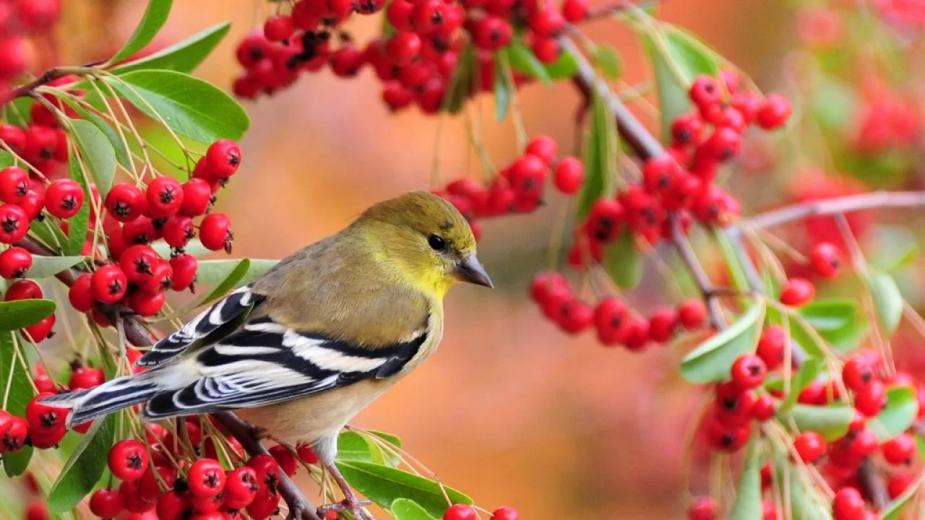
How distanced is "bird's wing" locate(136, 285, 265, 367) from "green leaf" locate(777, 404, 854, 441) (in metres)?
1.26

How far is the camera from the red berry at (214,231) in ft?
7.22

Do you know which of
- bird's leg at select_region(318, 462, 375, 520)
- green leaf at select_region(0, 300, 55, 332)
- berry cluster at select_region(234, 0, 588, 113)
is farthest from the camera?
berry cluster at select_region(234, 0, 588, 113)

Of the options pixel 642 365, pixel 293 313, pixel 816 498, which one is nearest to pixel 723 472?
pixel 816 498

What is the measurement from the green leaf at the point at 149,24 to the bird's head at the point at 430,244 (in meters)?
1.00

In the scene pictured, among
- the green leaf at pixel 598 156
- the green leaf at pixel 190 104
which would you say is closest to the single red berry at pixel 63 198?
the green leaf at pixel 190 104

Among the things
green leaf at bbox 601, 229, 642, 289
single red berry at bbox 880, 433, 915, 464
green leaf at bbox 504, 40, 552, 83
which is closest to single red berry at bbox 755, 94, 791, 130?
green leaf at bbox 601, 229, 642, 289

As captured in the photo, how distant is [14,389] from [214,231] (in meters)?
0.48

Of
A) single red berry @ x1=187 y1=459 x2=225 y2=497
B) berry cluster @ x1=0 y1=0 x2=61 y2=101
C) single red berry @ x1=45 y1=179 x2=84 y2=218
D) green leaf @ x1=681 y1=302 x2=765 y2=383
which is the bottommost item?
green leaf @ x1=681 y1=302 x2=765 y2=383

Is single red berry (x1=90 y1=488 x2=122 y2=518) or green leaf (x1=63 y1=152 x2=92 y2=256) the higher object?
green leaf (x1=63 y1=152 x2=92 y2=256)

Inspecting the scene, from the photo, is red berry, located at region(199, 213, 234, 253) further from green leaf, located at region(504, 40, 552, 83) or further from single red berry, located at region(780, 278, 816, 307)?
single red berry, located at region(780, 278, 816, 307)

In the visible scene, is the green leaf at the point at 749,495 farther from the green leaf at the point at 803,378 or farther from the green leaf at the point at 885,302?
the green leaf at the point at 885,302

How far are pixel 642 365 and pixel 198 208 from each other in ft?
10.9

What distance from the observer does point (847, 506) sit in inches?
101

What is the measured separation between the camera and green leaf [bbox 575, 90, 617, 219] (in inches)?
123
